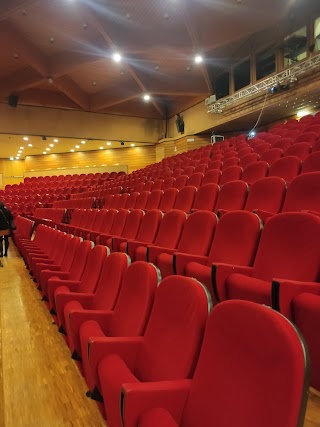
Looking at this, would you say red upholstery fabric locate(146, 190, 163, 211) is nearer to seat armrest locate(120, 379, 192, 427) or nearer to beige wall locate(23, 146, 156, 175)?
seat armrest locate(120, 379, 192, 427)

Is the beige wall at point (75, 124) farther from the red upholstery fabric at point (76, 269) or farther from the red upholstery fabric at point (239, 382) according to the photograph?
the red upholstery fabric at point (239, 382)

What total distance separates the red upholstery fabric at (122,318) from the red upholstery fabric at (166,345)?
0.02 metres

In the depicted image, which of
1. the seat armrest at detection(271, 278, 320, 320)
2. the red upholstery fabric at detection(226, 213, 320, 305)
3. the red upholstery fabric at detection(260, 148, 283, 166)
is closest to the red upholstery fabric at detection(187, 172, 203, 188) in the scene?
the red upholstery fabric at detection(260, 148, 283, 166)

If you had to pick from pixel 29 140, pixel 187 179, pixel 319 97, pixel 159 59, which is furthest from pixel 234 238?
pixel 29 140

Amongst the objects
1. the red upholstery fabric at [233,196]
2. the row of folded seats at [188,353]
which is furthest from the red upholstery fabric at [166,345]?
the red upholstery fabric at [233,196]

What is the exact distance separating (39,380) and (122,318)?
17 cm

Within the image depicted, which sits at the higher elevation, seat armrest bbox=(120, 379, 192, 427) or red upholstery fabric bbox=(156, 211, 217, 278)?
red upholstery fabric bbox=(156, 211, 217, 278)

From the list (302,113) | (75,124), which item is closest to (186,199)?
(302,113)

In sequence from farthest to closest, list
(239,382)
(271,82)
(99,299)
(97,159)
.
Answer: (97,159) < (271,82) < (99,299) < (239,382)

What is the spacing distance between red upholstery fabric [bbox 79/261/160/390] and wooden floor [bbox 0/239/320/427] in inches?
1.6

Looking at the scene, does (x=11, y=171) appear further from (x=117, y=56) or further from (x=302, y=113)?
(x=302, y=113)

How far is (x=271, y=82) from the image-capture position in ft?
7.84

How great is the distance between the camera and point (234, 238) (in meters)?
0.57

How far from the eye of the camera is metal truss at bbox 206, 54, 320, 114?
82.4 inches
